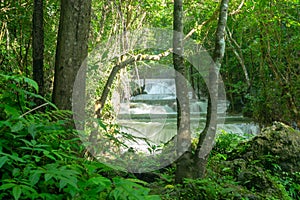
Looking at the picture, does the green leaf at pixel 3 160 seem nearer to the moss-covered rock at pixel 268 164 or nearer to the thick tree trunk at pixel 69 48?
the thick tree trunk at pixel 69 48

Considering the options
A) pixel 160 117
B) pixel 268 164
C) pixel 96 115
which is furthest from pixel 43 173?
pixel 160 117

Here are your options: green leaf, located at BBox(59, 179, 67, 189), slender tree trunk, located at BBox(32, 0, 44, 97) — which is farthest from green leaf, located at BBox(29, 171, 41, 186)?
slender tree trunk, located at BBox(32, 0, 44, 97)

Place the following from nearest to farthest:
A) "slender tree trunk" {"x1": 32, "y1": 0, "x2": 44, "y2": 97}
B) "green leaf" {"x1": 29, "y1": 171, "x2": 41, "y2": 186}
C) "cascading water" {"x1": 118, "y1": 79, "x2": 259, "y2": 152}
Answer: "green leaf" {"x1": 29, "y1": 171, "x2": 41, "y2": 186} → "slender tree trunk" {"x1": 32, "y1": 0, "x2": 44, "y2": 97} → "cascading water" {"x1": 118, "y1": 79, "x2": 259, "y2": 152}

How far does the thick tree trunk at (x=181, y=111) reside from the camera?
161 inches

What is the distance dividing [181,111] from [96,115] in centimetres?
336

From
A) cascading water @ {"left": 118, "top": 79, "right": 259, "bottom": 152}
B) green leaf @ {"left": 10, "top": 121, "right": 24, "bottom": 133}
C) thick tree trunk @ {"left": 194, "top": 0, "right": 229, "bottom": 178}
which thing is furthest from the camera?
cascading water @ {"left": 118, "top": 79, "right": 259, "bottom": 152}

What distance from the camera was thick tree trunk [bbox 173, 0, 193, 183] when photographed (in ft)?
13.4

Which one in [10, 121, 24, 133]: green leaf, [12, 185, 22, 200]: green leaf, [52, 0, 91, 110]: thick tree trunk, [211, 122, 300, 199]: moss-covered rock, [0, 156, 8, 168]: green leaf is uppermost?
[52, 0, 91, 110]: thick tree trunk

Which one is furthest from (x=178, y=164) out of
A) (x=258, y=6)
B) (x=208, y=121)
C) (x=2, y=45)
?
(x=258, y=6)

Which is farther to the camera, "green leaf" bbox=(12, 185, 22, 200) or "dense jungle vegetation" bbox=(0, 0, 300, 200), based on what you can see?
"dense jungle vegetation" bbox=(0, 0, 300, 200)

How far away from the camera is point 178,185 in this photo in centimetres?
399

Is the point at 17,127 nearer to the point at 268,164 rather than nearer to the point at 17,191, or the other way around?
the point at 17,191

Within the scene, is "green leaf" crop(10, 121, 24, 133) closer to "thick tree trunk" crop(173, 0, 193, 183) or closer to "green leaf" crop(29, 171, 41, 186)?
"green leaf" crop(29, 171, 41, 186)

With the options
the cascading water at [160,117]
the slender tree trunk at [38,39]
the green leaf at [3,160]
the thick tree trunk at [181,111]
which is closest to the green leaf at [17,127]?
the green leaf at [3,160]
